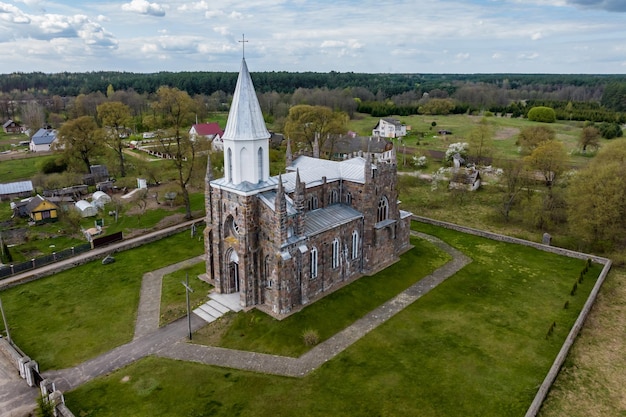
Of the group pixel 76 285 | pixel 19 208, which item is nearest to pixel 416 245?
pixel 76 285

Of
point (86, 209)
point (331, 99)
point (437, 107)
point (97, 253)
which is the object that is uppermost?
point (331, 99)

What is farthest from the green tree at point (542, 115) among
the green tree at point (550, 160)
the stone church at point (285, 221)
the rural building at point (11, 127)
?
the rural building at point (11, 127)

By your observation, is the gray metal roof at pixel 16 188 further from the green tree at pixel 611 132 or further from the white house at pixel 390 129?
the green tree at pixel 611 132

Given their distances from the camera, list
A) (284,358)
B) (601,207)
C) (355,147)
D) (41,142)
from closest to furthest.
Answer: (284,358)
(601,207)
(355,147)
(41,142)

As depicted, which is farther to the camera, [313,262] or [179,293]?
[179,293]

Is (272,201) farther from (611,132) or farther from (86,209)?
(611,132)

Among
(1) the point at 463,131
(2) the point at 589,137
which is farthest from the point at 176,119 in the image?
(1) the point at 463,131
